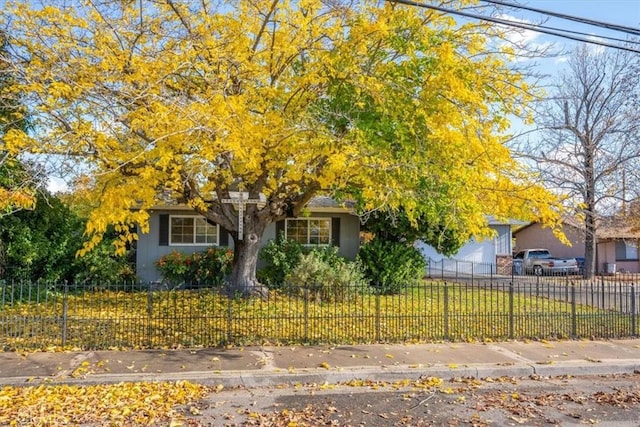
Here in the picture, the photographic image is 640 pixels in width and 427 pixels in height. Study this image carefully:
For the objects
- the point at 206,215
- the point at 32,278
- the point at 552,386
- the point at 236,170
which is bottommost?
the point at 552,386

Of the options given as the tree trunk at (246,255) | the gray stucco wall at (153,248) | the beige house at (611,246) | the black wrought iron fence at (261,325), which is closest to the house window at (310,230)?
the gray stucco wall at (153,248)

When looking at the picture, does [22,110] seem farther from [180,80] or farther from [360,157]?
[360,157]

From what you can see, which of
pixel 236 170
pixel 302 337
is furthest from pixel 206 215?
pixel 302 337

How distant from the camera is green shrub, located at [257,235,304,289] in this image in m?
16.4

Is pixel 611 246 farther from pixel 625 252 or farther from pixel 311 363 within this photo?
pixel 311 363

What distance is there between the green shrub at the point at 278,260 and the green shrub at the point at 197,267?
1.20 meters

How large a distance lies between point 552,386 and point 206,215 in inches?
326

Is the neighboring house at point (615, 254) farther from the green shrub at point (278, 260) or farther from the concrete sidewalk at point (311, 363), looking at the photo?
the concrete sidewalk at point (311, 363)

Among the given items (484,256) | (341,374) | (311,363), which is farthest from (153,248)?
(484,256)

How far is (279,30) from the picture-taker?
33.7ft

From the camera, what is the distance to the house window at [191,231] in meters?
17.6

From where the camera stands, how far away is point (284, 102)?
33.7 ft

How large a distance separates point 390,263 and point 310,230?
345 cm

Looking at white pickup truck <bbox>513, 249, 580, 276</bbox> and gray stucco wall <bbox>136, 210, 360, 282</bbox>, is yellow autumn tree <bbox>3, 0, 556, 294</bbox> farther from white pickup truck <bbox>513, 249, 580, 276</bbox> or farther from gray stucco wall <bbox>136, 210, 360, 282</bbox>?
white pickup truck <bbox>513, 249, 580, 276</bbox>
